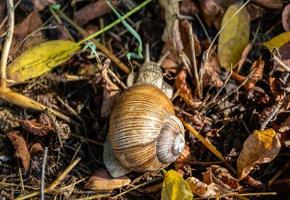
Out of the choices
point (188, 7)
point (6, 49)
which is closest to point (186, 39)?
point (188, 7)

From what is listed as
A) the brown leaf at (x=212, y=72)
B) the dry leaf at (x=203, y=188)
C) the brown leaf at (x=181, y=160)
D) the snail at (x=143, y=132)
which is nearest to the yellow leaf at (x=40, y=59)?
the snail at (x=143, y=132)

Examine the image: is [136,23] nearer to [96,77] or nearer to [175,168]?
[96,77]

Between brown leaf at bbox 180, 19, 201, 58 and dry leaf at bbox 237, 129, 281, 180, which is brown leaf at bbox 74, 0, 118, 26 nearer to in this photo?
brown leaf at bbox 180, 19, 201, 58

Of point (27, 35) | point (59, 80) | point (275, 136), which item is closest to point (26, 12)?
point (27, 35)

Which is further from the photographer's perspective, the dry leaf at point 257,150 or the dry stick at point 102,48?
the dry stick at point 102,48

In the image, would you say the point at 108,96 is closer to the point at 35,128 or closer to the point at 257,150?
the point at 35,128

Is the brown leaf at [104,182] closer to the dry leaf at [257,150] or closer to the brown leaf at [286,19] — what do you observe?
the dry leaf at [257,150]
